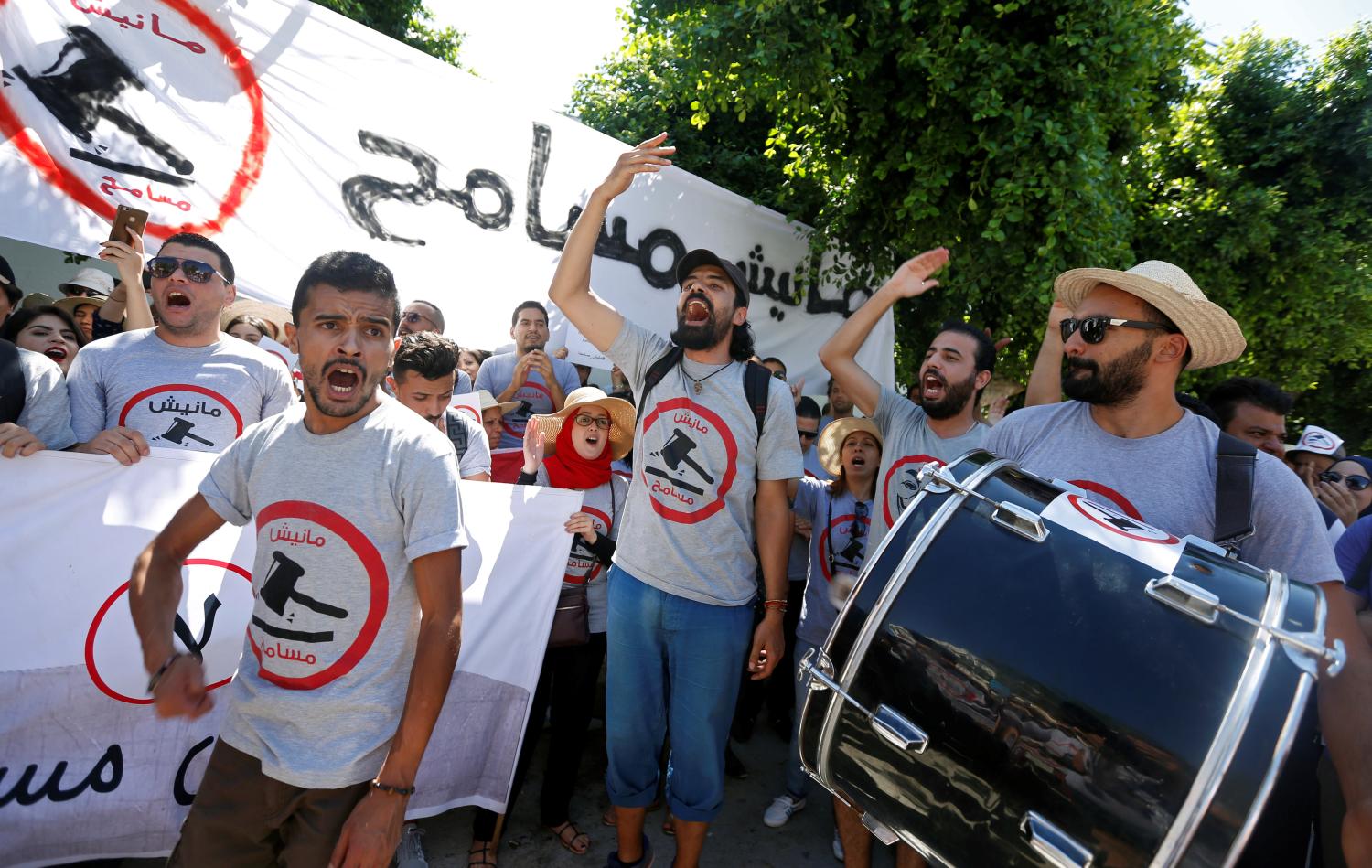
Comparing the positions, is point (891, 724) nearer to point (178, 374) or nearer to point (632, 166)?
point (632, 166)

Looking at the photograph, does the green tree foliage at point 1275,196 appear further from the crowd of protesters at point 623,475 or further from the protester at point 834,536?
the protester at point 834,536

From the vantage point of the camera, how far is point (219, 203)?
411 centimetres

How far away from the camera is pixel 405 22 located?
28.9ft

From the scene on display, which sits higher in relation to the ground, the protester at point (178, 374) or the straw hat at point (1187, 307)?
the straw hat at point (1187, 307)

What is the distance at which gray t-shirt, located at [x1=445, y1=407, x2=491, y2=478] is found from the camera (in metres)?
3.11

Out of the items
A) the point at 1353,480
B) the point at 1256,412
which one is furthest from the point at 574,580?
the point at 1353,480

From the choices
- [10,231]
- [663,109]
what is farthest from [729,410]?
[663,109]

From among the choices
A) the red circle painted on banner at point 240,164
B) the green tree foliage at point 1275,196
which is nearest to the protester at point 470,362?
the red circle painted on banner at point 240,164

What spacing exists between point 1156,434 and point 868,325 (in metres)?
1.20

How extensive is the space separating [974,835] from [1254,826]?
0.45 meters

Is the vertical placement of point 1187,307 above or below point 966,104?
below

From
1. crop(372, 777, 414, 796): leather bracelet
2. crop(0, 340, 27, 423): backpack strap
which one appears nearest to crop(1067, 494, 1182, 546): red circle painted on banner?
crop(372, 777, 414, 796): leather bracelet

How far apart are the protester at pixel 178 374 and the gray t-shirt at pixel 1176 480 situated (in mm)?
2706

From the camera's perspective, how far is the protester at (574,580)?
299 centimetres
